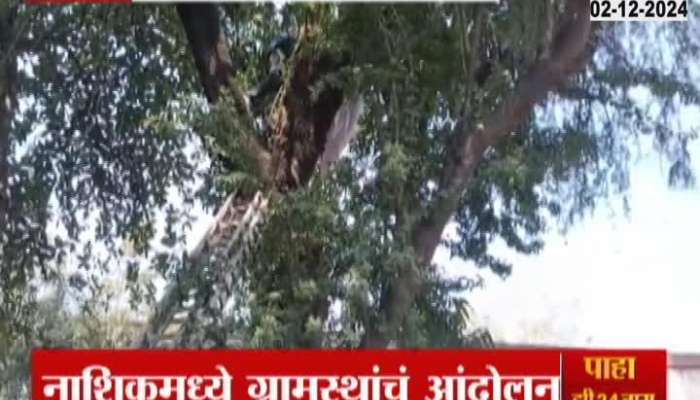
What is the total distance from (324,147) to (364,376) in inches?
23.3

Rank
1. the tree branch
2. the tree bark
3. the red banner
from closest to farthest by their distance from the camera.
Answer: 1. the red banner
2. the tree bark
3. the tree branch

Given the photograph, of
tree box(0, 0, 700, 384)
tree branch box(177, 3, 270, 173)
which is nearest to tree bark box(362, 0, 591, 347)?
tree box(0, 0, 700, 384)

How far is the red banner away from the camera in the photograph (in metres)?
2.20

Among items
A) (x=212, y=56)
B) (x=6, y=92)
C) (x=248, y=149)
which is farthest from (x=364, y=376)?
(x=6, y=92)

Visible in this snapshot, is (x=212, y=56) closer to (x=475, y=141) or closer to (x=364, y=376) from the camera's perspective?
(x=475, y=141)

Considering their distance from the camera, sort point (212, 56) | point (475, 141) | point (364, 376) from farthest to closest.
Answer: point (212, 56), point (475, 141), point (364, 376)

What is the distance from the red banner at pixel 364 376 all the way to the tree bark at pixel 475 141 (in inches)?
4.1

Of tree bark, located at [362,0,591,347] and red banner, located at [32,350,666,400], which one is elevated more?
tree bark, located at [362,0,591,347]

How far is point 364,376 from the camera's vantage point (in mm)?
2232

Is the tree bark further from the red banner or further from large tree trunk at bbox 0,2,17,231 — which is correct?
large tree trunk at bbox 0,2,17,231

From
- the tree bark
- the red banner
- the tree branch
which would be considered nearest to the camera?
the red banner

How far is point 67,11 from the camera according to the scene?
2.70 metres

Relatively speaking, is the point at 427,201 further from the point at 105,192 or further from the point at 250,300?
the point at 105,192

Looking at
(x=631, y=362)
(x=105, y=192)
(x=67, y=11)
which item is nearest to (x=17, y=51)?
(x=67, y=11)
